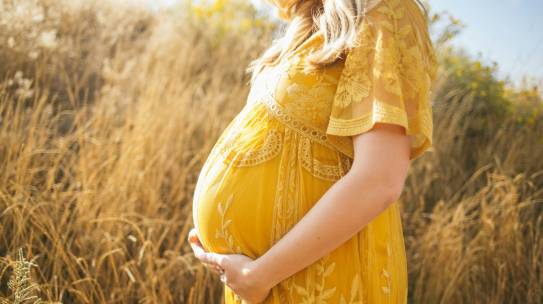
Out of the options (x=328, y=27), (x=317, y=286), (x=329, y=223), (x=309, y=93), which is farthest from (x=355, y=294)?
(x=328, y=27)

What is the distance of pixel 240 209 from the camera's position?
1125 mm

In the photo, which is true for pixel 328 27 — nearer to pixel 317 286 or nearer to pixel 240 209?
pixel 240 209

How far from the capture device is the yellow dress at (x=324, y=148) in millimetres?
958

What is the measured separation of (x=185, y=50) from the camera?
4059mm

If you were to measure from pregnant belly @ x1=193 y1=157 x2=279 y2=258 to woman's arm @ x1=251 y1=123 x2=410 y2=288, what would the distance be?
118 mm

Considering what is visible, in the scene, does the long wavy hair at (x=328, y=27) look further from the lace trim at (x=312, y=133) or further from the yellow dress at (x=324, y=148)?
the lace trim at (x=312, y=133)

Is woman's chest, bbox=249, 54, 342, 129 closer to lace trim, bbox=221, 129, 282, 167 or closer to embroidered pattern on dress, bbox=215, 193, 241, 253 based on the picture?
lace trim, bbox=221, 129, 282, 167

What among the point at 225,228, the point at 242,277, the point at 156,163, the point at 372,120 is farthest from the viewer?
the point at 156,163

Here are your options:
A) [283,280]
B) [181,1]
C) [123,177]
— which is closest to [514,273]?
[283,280]

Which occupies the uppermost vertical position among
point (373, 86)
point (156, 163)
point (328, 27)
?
point (328, 27)

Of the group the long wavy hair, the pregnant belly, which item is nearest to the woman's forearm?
the pregnant belly

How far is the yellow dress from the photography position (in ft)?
3.14

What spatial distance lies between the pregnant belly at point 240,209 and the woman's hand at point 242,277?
0.12ft

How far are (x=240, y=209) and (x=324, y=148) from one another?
0.26m
